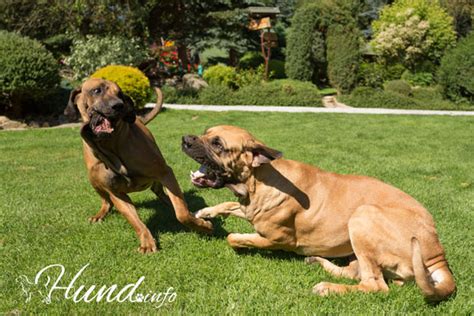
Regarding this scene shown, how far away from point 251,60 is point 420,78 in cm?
1246

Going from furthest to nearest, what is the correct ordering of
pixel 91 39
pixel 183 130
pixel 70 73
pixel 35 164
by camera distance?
pixel 70 73
pixel 91 39
pixel 183 130
pixel 35 164

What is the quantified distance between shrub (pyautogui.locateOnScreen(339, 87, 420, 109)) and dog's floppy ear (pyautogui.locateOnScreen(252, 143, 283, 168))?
20.0 metres

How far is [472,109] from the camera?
21.7 metres

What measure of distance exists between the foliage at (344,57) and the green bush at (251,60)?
6.92 m

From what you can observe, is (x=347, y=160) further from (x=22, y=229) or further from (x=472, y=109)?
(x=472, y=109)

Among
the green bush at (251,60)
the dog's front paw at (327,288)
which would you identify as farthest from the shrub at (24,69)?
the green bush at (251,60)

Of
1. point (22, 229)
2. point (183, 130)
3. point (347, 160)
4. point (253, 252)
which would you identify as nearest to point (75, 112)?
point (22, 229)

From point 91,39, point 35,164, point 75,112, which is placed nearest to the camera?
point 75,112

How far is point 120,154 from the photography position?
186 inches

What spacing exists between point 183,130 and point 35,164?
4913 mm

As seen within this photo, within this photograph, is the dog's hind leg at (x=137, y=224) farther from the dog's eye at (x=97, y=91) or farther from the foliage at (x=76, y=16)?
the foliage at (x=76, y=16)

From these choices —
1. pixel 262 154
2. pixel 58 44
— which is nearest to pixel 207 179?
pixel 262 154

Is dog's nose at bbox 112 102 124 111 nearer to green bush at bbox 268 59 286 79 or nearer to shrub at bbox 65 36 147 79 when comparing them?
A: shrub at bbox 65 36 147 79

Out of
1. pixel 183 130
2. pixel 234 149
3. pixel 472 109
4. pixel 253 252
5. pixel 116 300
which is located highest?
pixel 234 149
